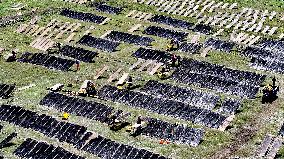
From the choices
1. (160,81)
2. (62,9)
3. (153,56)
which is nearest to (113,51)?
(153,56)

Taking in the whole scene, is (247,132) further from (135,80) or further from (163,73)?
(135,80)

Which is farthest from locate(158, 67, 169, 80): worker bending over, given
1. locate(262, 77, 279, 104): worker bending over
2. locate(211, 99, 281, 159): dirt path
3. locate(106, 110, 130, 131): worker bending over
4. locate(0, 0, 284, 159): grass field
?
locate(211, 99, 281, 159): dirt path

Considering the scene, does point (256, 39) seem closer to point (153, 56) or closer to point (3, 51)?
point (153, 56)

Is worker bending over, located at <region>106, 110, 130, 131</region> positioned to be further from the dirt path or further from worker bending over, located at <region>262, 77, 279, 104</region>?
worker bending over, located at <region>262, 77, 279, 104</region>

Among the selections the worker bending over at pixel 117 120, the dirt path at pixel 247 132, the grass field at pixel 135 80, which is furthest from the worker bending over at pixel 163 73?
the dirt path at pixel 247 132

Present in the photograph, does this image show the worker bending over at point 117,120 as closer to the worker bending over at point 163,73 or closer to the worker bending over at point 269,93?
the worker bending over at point 163,73

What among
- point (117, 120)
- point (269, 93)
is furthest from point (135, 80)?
point (269, 93)
